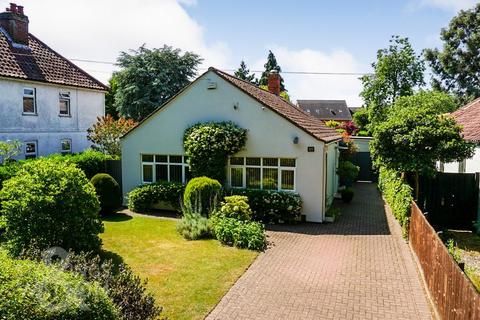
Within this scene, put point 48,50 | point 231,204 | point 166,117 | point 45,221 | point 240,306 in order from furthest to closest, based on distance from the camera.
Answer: point 48,50 → point 166,117 → point 231,204 → point 45,221 → point 240,306

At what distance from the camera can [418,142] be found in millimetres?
13438

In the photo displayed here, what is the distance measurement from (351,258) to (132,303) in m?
7.26

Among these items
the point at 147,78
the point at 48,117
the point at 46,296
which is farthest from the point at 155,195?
the point at 147,78

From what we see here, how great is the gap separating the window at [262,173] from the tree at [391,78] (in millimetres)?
19115

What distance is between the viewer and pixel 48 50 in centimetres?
2442

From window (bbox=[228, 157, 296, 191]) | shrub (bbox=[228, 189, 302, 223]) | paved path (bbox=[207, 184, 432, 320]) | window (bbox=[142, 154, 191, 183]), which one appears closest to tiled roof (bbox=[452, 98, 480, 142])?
paved path (bbox=[207, 184, 432, 320])

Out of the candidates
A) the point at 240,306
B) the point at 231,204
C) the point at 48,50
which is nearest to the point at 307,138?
the point at 231,204

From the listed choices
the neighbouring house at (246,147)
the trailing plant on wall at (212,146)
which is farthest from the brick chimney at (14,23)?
the trailing plant on wall at (212,146)

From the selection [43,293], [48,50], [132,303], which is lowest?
[132,303]

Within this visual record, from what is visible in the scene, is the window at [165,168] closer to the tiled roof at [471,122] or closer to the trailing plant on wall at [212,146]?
the trailing plant on wall at [212,146]

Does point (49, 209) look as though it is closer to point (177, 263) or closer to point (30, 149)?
point (177, 263)

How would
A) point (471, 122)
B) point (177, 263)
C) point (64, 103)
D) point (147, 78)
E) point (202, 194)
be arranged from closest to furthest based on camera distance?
point (177, 263), point (202, 194), point (471, 122), point (64, 103), point (147, 78)

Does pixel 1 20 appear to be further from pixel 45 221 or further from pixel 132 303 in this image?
pixel 132 303

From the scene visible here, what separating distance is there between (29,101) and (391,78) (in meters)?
28.0
